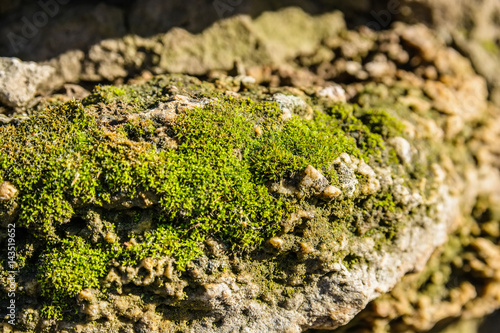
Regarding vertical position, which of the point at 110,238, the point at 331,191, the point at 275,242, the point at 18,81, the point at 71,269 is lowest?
the point at 71,269

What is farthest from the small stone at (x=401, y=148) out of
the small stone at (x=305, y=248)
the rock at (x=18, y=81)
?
the rock at (x=18, y=81)

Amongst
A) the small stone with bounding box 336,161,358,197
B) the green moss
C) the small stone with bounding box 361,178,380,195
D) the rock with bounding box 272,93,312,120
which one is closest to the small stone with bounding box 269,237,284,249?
the small stone with bounding box 336,161,358,197

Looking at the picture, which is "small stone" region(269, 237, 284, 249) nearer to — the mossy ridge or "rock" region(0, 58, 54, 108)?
the mossy ridge

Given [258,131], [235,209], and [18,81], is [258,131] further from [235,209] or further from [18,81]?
[18,81]

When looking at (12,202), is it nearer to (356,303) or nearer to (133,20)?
(133,20)

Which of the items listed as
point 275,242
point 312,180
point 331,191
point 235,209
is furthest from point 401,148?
point 235,209

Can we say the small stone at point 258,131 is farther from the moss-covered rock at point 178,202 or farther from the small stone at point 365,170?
the small stone at point 365,170
